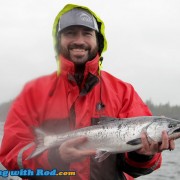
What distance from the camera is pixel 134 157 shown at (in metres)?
5.04

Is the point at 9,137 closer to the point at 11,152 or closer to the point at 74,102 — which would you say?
the point at 11,152

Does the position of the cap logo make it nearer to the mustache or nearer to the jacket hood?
the jacket hood

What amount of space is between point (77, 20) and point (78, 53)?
1.62ft

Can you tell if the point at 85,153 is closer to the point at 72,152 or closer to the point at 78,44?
the point at 72,152

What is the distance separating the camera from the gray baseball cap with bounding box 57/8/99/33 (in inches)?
209

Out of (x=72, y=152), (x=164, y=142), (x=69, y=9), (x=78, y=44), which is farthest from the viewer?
(x=69, y=9)

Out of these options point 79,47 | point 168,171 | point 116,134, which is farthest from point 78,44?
point 168,171

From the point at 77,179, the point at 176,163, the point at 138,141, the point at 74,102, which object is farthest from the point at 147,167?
the point at 176,163

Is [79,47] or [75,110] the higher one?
[79,47]

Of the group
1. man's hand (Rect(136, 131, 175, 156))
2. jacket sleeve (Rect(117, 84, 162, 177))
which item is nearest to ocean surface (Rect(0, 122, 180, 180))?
jacket sleeve (Rect(117, 84, 162, 177))

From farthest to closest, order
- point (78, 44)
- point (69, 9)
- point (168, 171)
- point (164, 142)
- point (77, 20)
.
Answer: point (168, 171) → point (69, 9) → point (77, 20) → point (78, 44) → point (164, 142)

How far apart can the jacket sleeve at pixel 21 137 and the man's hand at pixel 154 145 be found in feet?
4.11

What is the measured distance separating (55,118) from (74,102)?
1.09 ft

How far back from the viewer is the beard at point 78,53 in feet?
17.0
